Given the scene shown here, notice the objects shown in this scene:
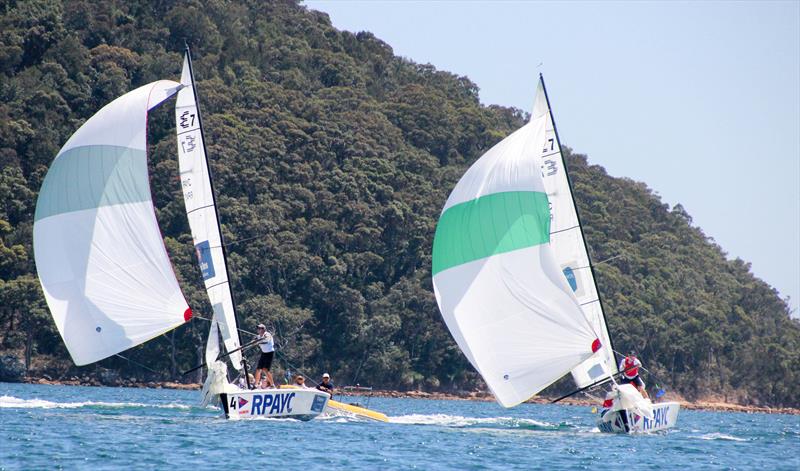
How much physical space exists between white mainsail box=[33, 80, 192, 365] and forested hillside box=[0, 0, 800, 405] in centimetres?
3066

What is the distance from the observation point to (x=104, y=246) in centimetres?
2397

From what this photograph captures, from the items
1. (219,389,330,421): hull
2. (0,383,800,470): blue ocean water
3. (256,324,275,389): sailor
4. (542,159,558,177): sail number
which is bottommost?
(0,383,800,470): blue ocean water

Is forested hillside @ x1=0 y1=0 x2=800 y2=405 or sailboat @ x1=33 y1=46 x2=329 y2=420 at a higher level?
forested hillside @ x1=0 y1=0 x2=800 y2=405

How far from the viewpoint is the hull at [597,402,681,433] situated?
2548 centimetres

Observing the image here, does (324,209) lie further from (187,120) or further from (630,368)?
(630,368)

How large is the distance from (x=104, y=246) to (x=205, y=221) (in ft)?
8.09

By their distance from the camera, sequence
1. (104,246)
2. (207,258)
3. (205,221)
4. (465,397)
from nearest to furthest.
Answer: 1. (104,246)
2. (205,221)
3. (207,258)
4. (465,397)

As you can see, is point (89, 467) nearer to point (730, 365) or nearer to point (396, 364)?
point (396, 364)

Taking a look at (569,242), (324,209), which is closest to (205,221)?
(569,242)

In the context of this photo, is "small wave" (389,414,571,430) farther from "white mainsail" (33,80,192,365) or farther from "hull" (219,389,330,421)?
"white mainsail" (33,80,192,365)

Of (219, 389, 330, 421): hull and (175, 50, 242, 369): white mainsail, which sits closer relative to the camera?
(219, 389, 330, 421): hull

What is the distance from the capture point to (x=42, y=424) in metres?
23.3

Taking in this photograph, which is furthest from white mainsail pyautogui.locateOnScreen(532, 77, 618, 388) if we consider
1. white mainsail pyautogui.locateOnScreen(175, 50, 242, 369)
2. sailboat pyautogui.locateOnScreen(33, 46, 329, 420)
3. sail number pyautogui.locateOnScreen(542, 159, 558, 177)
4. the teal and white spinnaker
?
white mainsail pyautogui.locateOnScreen(175, 50, 242, 369)

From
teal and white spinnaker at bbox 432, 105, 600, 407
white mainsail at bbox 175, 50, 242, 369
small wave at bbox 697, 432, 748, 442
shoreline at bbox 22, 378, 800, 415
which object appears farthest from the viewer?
shoreline at bbox 22, 378, 800, 415
